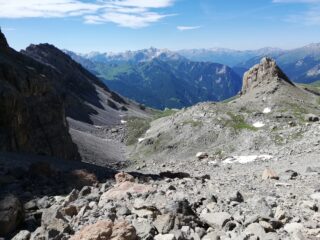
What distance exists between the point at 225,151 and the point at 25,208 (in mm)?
72039

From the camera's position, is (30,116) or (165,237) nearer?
(165,237)

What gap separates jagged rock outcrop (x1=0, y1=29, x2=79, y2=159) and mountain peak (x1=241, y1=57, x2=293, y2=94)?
6901cm

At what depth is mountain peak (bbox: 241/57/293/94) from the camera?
136 m

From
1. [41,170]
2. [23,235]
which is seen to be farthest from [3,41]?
[23,235]

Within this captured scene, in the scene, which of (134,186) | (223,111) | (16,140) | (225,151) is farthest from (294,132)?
(134,186)

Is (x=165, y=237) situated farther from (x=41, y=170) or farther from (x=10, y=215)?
(x=41, y=170)

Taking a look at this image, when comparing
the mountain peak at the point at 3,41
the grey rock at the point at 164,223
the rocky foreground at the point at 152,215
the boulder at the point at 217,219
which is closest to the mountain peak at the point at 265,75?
the mountain peak at the point at 3,41

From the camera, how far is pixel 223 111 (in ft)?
372

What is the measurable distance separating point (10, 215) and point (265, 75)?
129917mm

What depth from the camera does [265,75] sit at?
456 feet

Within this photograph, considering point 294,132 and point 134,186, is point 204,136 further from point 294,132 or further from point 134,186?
point 134,186

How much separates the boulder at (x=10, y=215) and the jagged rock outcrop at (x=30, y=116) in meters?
43.7

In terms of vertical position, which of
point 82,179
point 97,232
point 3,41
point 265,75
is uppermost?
point 3,41

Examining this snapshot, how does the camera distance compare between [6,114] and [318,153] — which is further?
[6,114]
